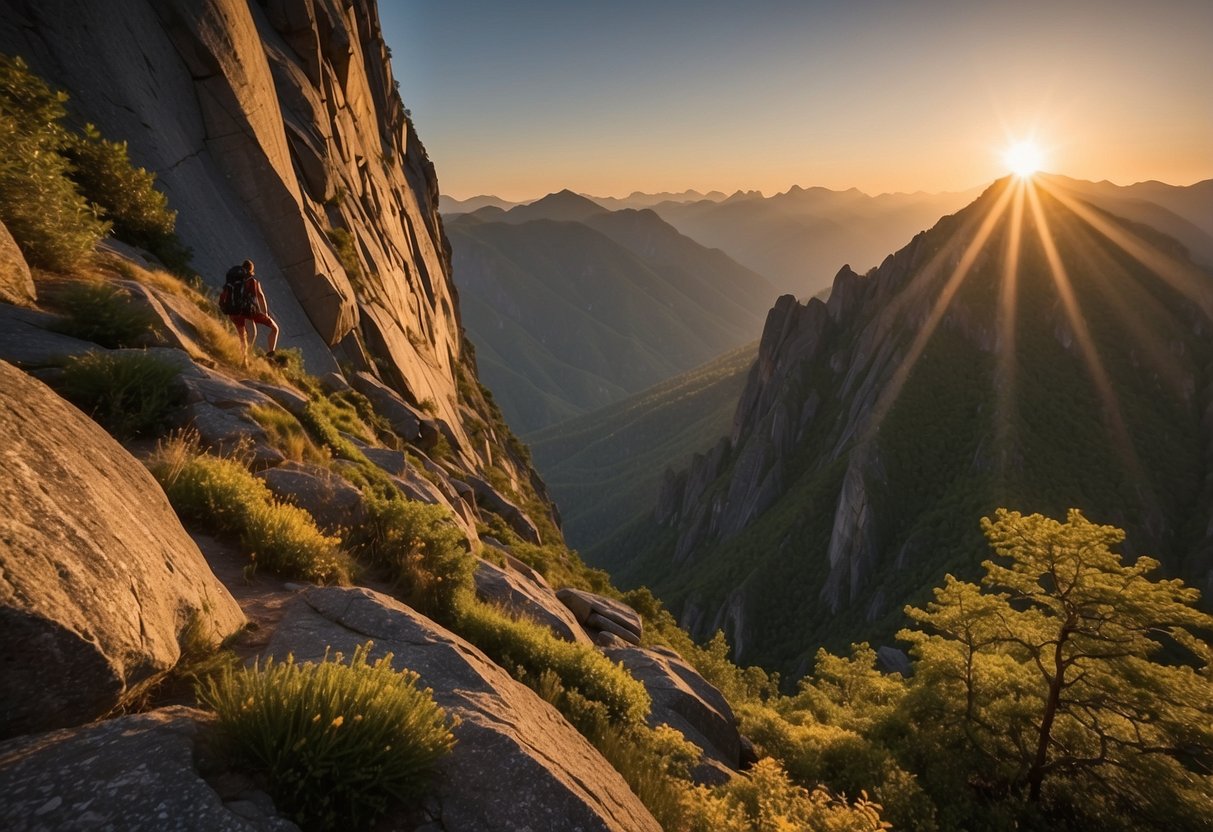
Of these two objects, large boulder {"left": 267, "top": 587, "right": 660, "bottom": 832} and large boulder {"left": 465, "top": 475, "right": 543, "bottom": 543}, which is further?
large boulder {"left": 465, "top": 475, "right": 543, "bottom": 543}

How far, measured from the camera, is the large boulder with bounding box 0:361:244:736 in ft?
11.5

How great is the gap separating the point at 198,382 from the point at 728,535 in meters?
144

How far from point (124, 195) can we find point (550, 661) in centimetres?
1749

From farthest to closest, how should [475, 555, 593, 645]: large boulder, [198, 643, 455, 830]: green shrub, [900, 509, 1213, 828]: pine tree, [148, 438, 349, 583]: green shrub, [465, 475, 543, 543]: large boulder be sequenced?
[465, 475, 543, 543]: large boulder < [900, 509, 1213, 828]: pine tree < [475, 555, 593, 645]: large boulder < [148, 438, 349, 583]: green shrub < [198, 643, 455, 830]: green shrub

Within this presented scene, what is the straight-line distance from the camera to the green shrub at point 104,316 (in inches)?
391

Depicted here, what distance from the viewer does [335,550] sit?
885 cm

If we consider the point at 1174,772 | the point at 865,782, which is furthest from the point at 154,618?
the point at 1174,772

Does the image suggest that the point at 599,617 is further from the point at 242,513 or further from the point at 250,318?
the point at 250,318

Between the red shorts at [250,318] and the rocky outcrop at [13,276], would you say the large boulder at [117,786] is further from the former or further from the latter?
the red shorts at [250,318]

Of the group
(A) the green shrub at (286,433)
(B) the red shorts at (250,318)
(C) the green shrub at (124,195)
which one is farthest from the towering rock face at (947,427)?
(C) the green shrub at (124,195)

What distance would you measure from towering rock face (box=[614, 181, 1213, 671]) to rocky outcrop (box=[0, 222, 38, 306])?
104 m

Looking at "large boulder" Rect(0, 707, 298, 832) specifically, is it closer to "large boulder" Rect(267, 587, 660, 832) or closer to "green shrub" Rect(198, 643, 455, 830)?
"green shrub" Rect(198, 643, 455, 830)

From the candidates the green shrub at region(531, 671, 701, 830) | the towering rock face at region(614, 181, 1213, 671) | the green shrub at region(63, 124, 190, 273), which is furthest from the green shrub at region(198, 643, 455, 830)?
the towering rock face at region(614, 181, 1213, 671)

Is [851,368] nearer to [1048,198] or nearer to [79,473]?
[1048,198]
